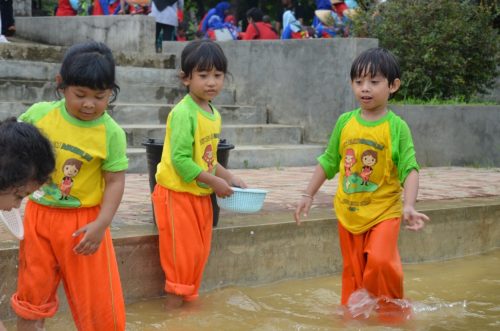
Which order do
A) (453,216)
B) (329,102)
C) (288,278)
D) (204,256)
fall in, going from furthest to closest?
(329,102) < (453,216) < (288,278) < (204,256)

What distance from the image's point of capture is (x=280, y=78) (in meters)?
10.7

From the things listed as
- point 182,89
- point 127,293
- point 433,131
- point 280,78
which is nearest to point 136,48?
point 182,89

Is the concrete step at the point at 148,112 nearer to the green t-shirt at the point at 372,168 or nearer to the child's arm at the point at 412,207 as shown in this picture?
the green t-shirt at the point at 372,168

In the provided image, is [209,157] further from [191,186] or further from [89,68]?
[89,68]

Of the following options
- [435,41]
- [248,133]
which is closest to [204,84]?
[248,133]

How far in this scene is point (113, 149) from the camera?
3.90 metres

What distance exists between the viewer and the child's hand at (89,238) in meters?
3.76

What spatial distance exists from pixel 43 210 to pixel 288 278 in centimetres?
243

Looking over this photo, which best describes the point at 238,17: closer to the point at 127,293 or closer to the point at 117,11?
the point at 117,11

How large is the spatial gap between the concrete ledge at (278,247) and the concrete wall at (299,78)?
10.3ft

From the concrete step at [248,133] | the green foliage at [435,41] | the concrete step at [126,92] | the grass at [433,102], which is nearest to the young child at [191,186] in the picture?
the concrete step at [248,133]

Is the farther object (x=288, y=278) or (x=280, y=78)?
(x=280, y=78)

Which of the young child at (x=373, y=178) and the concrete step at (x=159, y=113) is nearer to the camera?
the young child at (x=373, y=178)

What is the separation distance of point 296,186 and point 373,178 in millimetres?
2991
